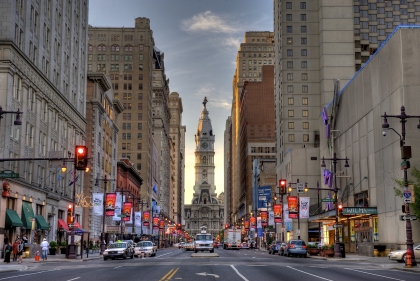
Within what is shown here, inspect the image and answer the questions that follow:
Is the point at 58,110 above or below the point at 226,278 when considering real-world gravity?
above

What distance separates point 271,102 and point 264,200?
2468 inches

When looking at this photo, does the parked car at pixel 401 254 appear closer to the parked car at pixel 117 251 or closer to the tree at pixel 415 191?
the tree at pixel 415 191

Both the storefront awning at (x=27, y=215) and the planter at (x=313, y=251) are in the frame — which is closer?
the storefront awning at (x=27, y=215)

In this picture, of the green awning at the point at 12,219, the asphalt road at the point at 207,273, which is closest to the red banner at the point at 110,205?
the green awning at the point at 12,219

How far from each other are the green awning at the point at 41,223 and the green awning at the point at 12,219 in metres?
7.01

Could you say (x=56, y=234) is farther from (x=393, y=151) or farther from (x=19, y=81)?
(x=393, y=151)

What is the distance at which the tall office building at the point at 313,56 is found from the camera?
112 meters

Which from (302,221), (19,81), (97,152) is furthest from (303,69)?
(19,81)

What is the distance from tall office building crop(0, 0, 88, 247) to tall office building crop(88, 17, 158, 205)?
6542 cm

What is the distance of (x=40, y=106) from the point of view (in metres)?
63.6

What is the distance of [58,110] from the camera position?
71.2 m

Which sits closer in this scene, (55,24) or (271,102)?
(55,24)

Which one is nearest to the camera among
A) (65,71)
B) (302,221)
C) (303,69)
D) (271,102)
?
(65,71)

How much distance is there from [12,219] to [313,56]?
266ft
